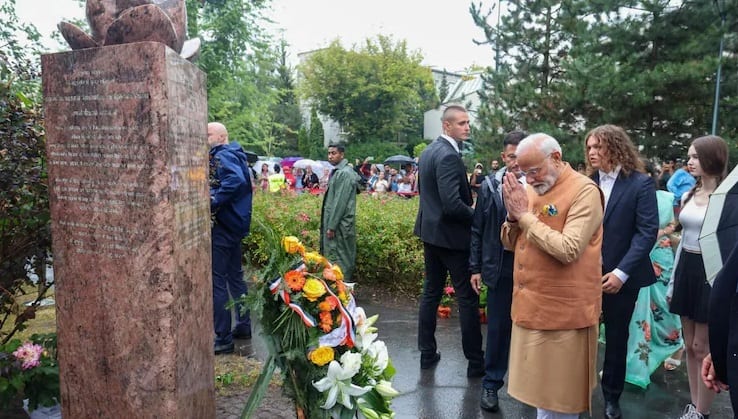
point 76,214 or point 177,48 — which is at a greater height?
point 177,48

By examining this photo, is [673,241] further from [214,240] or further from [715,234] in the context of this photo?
[214,240]

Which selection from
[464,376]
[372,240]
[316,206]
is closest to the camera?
[464,376]

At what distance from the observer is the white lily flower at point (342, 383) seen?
2.75 meters

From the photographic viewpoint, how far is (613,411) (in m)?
3.88

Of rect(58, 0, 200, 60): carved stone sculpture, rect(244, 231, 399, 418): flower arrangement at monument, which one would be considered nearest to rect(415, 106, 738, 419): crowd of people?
rect(244, 231, 399, 418): flower arrangement at monument

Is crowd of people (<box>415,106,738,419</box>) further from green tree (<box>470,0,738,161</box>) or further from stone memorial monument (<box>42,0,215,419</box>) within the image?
green tree (<box>470,0,738,161</box>)

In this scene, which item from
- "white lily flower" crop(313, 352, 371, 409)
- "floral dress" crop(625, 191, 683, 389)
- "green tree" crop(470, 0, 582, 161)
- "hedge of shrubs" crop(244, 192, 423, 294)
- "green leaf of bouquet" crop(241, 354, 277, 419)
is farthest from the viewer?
"green tree" crop(470, 0, 582, 161)

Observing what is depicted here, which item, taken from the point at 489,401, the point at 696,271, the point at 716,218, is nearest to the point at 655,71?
the point at 696,271

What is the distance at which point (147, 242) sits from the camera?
2.64 m

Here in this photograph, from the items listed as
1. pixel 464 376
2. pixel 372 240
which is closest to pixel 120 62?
pixel 464 376

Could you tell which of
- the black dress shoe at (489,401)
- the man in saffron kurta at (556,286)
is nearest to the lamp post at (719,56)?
the black dress shoe at (489,401)

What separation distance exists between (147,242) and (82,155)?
1.79 feet

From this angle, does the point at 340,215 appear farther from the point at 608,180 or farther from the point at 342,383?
the point at 342,383

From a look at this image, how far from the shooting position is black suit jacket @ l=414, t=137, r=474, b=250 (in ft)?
14.5
